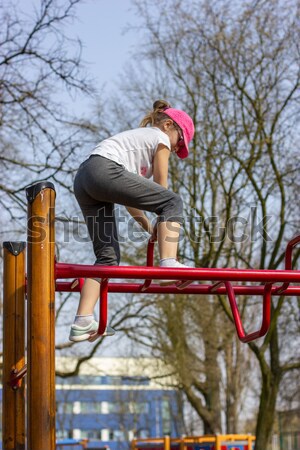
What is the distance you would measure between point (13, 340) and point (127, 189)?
3.41 ft

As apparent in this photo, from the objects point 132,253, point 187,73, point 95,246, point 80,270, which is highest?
point 187,73

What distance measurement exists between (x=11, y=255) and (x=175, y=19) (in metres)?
9.25

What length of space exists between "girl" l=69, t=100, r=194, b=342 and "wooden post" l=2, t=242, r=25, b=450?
40cm

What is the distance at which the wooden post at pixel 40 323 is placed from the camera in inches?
119

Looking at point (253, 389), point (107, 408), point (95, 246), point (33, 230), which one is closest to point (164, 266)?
point (95, 246)

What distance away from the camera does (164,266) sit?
355 cm

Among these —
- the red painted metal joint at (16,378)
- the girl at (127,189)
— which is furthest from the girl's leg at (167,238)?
the red painted metal joint at (16,378)

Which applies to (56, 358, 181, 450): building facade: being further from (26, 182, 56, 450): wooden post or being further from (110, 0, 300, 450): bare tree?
(26, 182, 56, 450): wooden post

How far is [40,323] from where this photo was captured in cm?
309

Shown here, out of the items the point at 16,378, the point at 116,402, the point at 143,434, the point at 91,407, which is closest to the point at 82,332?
the point at 16,378

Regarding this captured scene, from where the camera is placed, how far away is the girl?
3.60 m

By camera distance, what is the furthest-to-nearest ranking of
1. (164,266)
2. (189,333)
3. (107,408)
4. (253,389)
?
(107,408) → (253,389) → (189,333) → (164,266)

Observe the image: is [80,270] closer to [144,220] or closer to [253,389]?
[144,220]

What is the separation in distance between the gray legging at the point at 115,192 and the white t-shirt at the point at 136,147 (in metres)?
0.07
